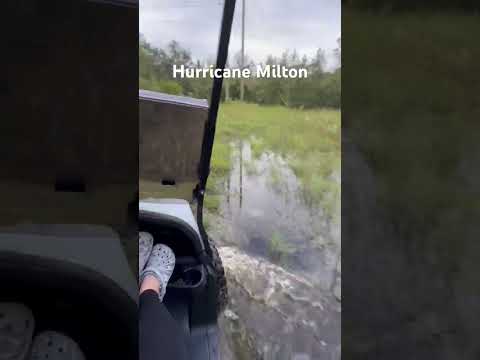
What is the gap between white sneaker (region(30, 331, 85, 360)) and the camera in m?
1.36

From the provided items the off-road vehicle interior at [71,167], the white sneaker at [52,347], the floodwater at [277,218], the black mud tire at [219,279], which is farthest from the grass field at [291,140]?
the white sneaker at [52,347]

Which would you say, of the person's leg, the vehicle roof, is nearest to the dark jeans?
the person's leg

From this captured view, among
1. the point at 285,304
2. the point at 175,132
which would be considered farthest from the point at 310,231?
the point at 175,132

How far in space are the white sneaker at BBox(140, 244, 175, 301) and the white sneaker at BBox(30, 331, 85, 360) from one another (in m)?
0.25

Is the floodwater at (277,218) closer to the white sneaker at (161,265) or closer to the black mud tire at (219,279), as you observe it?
the black mud tire at (219,279)

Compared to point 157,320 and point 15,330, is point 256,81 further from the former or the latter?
point 15,330

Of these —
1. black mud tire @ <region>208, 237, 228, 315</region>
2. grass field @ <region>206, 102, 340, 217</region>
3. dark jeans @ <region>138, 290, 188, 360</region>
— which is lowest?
dark jeans @ <region>138, 290, 188, 360</region>

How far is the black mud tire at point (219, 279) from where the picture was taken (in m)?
1.54

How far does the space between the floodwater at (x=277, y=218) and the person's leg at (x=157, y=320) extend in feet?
0.70
